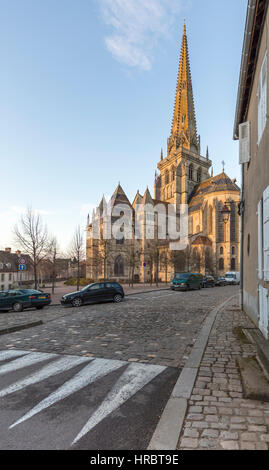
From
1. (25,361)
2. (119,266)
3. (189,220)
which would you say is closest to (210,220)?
(189,220)

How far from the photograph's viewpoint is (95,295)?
15.3m

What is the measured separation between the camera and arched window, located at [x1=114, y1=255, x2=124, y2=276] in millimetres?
48062

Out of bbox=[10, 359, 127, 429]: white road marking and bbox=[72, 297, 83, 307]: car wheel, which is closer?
bbox=[10, 359, 127, 429]: white road marking

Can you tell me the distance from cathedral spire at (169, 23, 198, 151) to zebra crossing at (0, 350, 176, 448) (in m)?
64.9

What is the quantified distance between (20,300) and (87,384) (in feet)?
36.9

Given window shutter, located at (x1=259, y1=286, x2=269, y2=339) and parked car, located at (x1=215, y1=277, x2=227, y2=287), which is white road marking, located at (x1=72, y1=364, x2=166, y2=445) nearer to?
window shutter, located at (x1=259, y1=286, x2=269, y2=339)

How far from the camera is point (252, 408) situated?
10.5 feet

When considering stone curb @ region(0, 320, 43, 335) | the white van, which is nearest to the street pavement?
stone curb @ region(0, 320, 43, 335)

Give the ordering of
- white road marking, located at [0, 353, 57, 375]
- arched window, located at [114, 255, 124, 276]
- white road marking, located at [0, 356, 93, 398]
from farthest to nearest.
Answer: arched window, located at [114, 255, 124, 276], white road marking, located at [0, 353, 57, 375], white road marking, located at [0, 356, 93, 398]

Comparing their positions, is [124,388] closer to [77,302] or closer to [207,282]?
[77,302]

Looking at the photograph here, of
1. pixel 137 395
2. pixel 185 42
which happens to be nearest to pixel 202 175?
pixel 185 42
